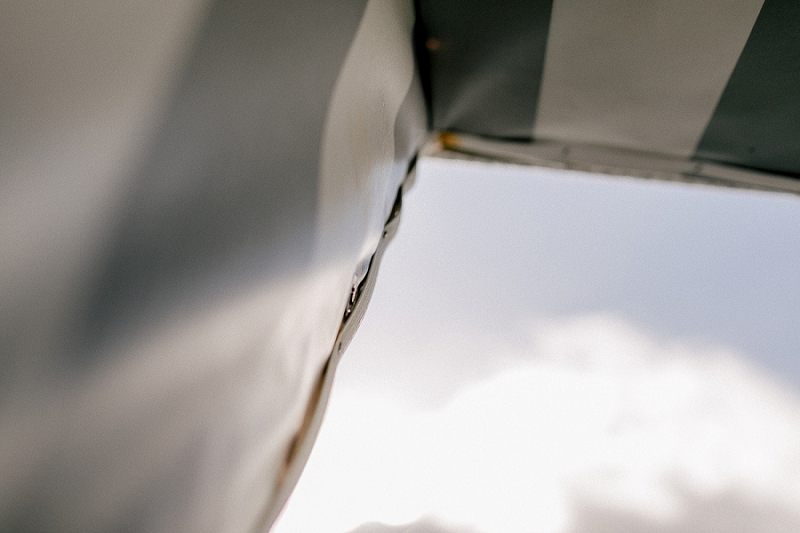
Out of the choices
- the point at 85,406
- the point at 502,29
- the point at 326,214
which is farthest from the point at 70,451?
the point at 502,29

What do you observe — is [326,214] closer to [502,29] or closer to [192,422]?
[192,422]

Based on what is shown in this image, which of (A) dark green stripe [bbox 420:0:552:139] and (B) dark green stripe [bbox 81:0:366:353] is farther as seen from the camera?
(A) dark green stripe [bbox 420:0:552:139]

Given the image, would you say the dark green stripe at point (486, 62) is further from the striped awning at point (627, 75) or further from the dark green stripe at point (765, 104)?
the dark green stripe at point (765, 104)

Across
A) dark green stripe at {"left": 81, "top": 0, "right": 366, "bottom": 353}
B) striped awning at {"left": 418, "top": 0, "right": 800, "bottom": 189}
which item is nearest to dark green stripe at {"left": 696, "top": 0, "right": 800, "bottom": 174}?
striped awning at {"left": 418, "top": 0, "right": 800, "bottom": 189}

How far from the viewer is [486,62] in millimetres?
766

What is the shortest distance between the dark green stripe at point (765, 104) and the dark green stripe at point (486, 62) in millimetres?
280

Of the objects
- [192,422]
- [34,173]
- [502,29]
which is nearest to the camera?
[34,173]

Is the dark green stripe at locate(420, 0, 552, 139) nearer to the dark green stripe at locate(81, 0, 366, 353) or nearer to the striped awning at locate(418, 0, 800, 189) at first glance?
the striped awning at locate(418, 0, 800, 189)

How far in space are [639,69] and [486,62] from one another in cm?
22

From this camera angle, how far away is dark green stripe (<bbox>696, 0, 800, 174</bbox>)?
645 millimetres

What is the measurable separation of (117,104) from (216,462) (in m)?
0.23

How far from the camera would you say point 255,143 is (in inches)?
13.0

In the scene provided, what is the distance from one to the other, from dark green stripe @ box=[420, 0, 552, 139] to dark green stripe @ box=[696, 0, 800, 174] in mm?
280

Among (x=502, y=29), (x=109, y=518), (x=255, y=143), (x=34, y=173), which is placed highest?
(x=502, y=29)
